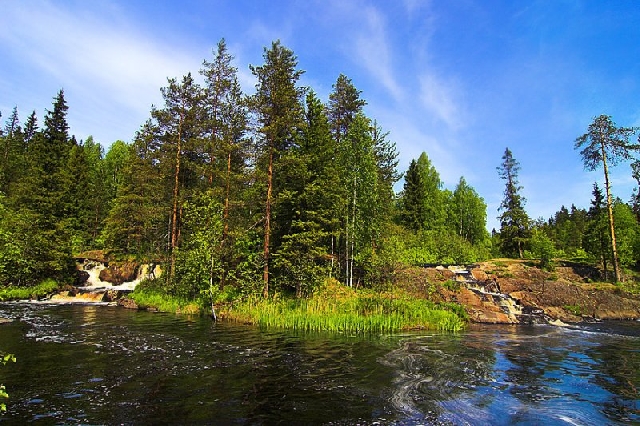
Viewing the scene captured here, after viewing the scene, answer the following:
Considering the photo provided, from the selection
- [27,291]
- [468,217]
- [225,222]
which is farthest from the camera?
[468,217]

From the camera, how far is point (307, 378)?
37.4ft

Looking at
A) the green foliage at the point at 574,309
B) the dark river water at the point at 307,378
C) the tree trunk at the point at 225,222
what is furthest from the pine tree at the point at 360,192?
the green foliage at the point at 574,309

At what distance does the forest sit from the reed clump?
6.37 feet

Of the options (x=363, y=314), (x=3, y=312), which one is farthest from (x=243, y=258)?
(x=3, y=312)

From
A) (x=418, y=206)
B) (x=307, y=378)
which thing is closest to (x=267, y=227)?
(x=307, y=378)

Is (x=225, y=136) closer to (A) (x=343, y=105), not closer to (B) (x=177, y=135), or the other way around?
(B) (x=177, y=135)

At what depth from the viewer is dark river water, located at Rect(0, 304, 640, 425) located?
28.0 ft

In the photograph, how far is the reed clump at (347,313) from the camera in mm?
20953

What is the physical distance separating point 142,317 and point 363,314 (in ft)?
46.0

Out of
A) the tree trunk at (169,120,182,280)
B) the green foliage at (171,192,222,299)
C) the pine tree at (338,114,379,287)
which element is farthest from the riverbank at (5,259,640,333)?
the tree trunk at (169,120,182,280)

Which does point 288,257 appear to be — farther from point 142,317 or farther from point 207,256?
point 142,317

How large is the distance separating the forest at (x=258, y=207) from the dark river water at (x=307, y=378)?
810cm

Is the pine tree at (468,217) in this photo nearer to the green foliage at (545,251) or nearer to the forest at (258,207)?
the forest at (258,207)

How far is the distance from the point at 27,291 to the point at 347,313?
29.3 metres
